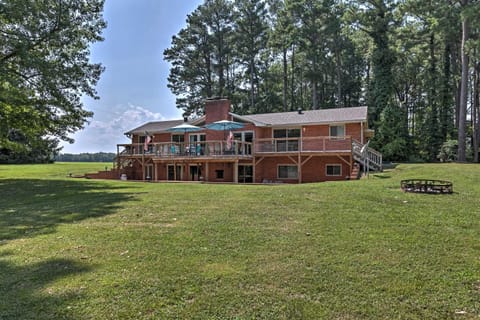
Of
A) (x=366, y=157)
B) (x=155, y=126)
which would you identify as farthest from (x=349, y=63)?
(x=366, y=157)

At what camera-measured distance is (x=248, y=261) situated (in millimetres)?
5793

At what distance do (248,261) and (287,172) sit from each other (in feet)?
62.0

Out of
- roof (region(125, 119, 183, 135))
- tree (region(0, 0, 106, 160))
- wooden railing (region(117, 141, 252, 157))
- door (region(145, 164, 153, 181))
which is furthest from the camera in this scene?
roof (region(125, 119, 183, 135))

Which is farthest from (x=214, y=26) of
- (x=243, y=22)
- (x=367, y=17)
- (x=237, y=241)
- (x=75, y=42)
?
(x=237, y=241)

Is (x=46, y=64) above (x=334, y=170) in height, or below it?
above

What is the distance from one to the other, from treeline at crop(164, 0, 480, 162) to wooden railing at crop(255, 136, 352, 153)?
39.7 feet

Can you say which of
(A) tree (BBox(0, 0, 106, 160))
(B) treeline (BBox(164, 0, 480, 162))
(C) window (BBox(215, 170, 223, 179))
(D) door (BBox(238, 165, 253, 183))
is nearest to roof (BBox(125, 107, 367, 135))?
(D) door (BBox(238, 165, 253, 183))

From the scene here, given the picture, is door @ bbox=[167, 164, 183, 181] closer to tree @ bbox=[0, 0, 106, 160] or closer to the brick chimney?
the brick chimney

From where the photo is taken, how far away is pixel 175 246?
260 inches

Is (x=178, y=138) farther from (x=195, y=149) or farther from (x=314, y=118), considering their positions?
(x=314, y=118)

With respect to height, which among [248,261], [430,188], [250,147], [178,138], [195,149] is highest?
[178,138]

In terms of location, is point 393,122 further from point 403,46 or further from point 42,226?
point 42,226

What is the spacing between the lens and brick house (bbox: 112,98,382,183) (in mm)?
21766

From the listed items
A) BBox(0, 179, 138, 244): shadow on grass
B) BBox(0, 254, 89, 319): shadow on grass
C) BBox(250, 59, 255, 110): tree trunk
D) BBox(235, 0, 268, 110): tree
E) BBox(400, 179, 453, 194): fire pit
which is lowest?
BBox(0, 254, 89, 319): shadow on grass
